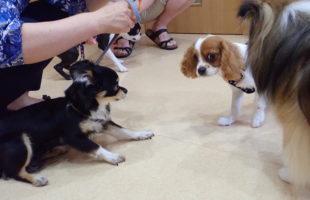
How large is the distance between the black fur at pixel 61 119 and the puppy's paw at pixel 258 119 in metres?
0.68

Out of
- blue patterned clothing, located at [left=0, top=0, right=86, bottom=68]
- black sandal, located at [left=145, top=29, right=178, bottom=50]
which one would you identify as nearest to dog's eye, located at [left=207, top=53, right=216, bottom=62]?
blue patterned clothing, located at [left=0, top=0, right=86, bottom=68]

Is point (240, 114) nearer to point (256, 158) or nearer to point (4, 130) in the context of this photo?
point (256, 158)

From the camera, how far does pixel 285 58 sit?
923mm

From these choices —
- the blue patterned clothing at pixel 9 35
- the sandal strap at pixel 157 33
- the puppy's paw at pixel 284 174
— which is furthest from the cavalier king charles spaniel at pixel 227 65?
the sandal strap at pixel 157 33

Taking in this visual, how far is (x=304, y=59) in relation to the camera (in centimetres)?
89

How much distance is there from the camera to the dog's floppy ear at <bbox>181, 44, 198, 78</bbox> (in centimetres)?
167

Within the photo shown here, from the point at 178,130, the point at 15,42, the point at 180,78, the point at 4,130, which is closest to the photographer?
the point at 15,42

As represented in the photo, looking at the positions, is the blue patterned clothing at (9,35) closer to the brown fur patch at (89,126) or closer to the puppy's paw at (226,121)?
the brown fur patch at (89,126)

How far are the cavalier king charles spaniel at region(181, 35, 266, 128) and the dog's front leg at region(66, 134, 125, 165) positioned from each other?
560mm

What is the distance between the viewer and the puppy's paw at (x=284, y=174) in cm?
119

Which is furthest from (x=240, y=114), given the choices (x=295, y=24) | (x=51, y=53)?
(x=51, y=53)

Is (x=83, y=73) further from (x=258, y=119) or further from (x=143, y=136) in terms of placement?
(x=258, y=119)

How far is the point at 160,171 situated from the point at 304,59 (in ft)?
2.41

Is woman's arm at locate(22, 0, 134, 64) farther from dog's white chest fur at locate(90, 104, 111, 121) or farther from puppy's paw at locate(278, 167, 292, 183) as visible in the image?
puppy's paw at locate(278, 167, 292, 183)
